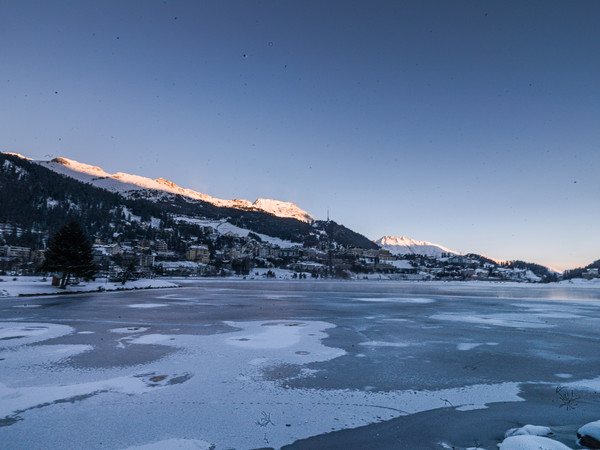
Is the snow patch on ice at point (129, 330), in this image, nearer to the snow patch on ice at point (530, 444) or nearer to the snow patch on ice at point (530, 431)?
the snow patch on ice at point (530, 431)

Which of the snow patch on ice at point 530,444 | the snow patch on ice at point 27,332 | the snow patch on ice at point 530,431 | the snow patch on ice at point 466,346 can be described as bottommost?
the snow patch on ice at point 27,332

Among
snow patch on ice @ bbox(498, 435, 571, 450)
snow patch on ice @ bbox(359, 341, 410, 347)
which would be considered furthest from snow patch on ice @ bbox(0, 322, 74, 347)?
snow patch on ice @ bbox(498, 435, 571, 450)

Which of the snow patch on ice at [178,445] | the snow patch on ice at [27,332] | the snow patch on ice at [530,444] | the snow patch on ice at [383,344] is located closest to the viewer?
the snow patch on ice at [530,444]

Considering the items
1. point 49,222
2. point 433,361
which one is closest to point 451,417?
point 433,361

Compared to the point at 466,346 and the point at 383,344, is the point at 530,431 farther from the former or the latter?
the point at 466,346

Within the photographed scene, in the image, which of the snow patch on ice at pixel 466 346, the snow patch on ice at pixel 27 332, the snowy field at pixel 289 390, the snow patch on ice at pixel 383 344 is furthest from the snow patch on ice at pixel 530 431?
→ the snow patch on ice at pixel 27 332

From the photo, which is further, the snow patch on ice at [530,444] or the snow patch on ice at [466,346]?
the snow patch on ice at [466,346]

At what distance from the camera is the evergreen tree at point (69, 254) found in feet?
128

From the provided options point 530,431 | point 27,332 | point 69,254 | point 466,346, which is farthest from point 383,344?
point 69,254

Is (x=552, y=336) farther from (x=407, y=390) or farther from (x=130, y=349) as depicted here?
(x=130, y=349)

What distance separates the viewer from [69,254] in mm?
39375

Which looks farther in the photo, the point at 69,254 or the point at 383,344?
the point at 69,254

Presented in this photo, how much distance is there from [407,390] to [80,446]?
6.11 m

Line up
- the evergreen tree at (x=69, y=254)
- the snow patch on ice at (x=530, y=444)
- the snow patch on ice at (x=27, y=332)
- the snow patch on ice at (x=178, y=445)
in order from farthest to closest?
the evergreen tree at (x=69, y=254) → the snow patch on ice at (x=27, y=332) → the snow patch on ice at (x=178, y=445) → the snow patch on ice at (x=530, y=444)
